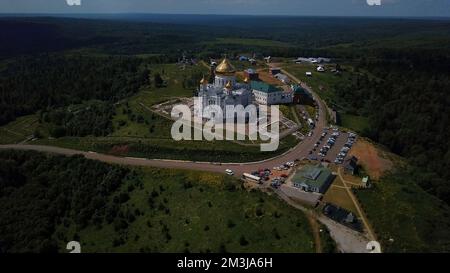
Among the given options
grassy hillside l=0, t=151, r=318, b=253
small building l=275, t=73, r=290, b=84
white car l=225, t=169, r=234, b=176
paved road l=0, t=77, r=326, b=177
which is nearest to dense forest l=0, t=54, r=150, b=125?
paved road l=0, t=77, r=326, b=177

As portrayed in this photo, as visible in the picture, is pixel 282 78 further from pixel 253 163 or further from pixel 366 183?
pixel 366 183

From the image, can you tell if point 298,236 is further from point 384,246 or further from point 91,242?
point 91,242

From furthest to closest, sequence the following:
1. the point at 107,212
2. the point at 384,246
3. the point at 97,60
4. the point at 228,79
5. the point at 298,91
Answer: the point at 97,60 → the point at 298,91 → the point at 228,79 → the point at 107,212 → the point at 384,246

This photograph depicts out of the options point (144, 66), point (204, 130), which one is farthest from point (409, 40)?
point (204, 130)

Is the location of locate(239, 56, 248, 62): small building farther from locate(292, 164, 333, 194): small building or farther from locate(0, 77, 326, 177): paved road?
locate(292, 164, 333, 194): small building

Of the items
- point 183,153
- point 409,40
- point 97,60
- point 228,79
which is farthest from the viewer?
point 409,40

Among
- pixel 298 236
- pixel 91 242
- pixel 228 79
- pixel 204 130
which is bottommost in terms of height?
pixel 91 242
